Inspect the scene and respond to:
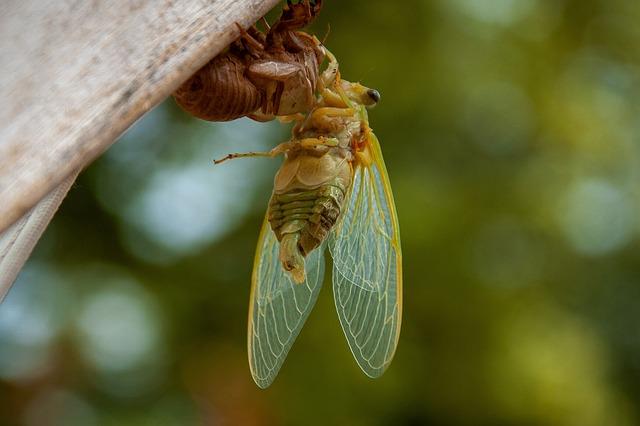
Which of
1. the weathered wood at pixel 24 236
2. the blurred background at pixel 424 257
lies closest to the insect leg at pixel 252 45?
the weathered wood at pixel 24 236

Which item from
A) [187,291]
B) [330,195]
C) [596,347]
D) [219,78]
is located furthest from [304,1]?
[596,347]

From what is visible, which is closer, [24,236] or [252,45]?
[24,236]

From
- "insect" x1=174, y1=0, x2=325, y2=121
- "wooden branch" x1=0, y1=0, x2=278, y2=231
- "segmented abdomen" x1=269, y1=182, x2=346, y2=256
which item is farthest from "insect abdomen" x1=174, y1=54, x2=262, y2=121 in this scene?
"segmented abdomen" x1=269, y1=182, x2=346, y2=256

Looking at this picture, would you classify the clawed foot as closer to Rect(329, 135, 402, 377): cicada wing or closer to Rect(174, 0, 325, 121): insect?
Rect(174, 0, 325, 121): insect

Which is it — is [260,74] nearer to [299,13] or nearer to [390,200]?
[299,13]

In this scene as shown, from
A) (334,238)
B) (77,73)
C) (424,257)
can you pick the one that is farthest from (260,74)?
(424,257)

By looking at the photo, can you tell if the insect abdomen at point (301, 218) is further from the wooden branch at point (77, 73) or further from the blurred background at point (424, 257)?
the blurred background at point (424, 257)
